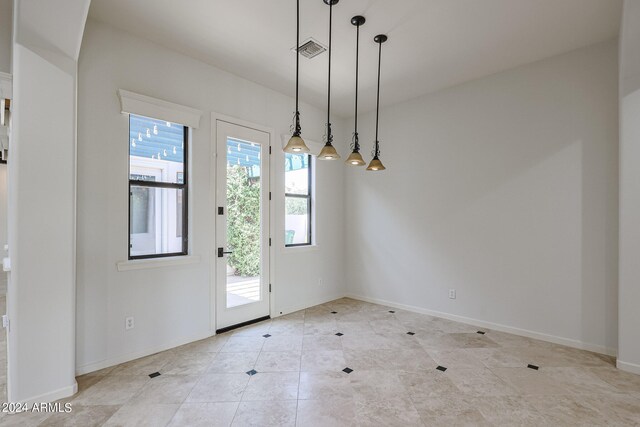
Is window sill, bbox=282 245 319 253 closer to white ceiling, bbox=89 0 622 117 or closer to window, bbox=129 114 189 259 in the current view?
window, bbox=129 114 189 259

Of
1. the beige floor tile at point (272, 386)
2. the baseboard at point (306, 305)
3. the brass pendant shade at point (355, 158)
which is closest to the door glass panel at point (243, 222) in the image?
the baseboard at point (306, 305)

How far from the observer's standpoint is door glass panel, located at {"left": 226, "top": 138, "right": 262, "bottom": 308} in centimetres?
386

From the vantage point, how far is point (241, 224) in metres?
3.99

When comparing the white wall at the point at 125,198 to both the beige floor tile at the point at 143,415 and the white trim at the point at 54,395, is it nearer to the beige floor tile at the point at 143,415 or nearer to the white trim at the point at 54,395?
the white trim at the point at 54,395

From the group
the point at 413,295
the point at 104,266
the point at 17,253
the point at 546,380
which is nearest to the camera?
the point at 17,253

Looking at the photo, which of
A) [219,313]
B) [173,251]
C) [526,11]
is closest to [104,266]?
[173,251]

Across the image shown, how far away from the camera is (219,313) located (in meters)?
3.71

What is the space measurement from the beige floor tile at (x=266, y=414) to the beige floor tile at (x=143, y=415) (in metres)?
0.49

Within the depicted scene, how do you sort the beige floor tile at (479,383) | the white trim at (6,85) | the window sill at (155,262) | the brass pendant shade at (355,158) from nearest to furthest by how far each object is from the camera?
1. the white trim at (6,85)
2. the beige floor tile at (479,383)
3. the window sill at (155,262)
4. the brass pendant shade at (355,158)

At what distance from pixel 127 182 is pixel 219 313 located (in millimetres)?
1805

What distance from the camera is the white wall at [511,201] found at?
3.23 meters

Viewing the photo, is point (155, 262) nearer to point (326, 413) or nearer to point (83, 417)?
point (83, 417)

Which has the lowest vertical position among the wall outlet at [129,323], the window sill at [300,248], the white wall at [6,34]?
the wall outlet at [129,323]

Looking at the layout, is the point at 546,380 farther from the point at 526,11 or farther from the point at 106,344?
the point at 106,344
